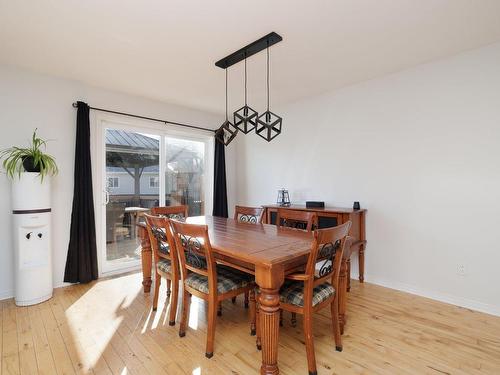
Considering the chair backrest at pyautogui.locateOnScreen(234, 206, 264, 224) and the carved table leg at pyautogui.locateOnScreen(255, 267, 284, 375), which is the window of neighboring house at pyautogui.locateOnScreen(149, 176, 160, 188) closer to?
the chair backrest at pyautogui.locateOnScreen(234, 206, 264, 224)

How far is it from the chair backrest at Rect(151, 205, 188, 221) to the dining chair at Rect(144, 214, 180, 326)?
0.66 m

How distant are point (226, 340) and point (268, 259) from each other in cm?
94

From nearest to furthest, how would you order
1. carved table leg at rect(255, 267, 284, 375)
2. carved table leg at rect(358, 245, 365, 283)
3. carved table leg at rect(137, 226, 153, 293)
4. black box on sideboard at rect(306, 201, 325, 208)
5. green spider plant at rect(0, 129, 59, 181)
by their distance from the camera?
carved table leg at rect(255, 267, 284, 375) < green spider plant at rect(0, 129, 59, 181) < carved table leg at rect(137, 226, 153, 293) < carved table leg at rect(358, 245, 365, 283) < black box on sideboard at rect(306, 201, 325, 208)

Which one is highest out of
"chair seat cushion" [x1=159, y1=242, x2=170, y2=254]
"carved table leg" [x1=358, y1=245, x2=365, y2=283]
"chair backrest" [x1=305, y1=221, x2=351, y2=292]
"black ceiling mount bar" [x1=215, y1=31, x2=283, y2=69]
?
"black ceiling mount bar" [x1=215, y1=31, x2=283, y2=69]

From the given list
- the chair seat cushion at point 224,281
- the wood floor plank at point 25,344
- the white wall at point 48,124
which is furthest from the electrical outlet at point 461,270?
the white wall at point 48,124

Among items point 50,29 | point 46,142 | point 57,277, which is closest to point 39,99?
point 46,142

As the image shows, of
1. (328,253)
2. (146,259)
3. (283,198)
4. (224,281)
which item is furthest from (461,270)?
(146,259)

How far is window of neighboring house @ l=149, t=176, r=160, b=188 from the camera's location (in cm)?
397

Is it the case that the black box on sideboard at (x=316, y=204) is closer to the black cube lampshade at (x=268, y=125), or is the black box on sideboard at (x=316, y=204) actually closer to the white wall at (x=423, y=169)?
the white wall at (x=423, y=169)

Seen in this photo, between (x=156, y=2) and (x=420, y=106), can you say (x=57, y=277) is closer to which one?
(x=156, y=2)

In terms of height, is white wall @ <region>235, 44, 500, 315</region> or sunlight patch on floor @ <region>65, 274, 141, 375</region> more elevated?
white wall @ <region>235, 44, 500, 315</region>

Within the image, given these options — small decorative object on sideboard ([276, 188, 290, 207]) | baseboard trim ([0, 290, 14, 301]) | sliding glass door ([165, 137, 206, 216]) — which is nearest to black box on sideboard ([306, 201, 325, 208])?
small decorative object on sideboard ([276, 188, 290, 207])

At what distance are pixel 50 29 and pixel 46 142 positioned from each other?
1350 millimetres

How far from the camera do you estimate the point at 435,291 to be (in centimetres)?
275
